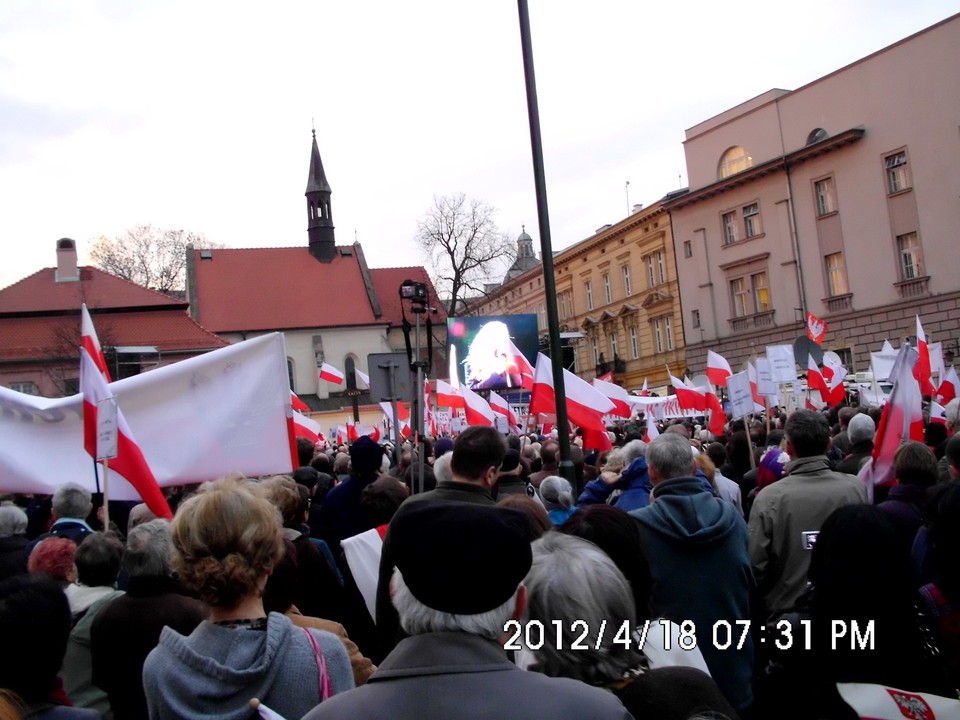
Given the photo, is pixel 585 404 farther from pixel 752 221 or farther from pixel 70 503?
pixel 752 221

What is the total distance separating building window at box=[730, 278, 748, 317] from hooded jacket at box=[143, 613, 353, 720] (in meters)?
45.3

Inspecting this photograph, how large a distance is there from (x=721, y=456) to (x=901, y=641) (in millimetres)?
6198

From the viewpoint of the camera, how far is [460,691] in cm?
202

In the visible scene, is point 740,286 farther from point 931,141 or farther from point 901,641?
point 901,641

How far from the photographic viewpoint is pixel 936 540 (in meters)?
3.22

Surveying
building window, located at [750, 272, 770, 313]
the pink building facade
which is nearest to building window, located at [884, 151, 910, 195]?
the pink building facade

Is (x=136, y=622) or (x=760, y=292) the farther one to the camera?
(x=760, y=292)

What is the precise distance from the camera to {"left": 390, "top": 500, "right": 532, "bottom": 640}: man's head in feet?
6.89

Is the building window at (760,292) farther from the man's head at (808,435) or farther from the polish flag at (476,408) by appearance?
the man's head at (808,435)

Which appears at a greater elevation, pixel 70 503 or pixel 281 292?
pixel 281 292

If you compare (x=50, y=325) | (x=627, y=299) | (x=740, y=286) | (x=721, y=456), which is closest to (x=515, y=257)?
(x=627, y=299)

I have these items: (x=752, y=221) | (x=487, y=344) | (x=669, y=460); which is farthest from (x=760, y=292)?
(x=669, y=460)

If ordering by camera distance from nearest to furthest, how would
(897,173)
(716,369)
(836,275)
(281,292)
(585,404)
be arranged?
(585,404), (716,369), (897,173), (836,275), (281,292)
